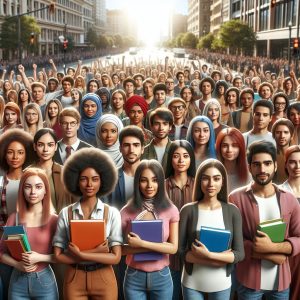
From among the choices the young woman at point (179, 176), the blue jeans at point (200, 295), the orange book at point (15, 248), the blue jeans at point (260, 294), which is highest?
the young woman at point (179, 176)

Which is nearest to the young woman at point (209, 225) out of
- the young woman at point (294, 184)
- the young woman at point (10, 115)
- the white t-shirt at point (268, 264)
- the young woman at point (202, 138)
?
the white t-shirt at point (268, 264)

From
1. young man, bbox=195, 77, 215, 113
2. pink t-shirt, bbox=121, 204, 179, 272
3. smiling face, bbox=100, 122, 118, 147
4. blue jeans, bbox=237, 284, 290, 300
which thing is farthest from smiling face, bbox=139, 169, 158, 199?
young man, bbox=195, 77, 215, 113

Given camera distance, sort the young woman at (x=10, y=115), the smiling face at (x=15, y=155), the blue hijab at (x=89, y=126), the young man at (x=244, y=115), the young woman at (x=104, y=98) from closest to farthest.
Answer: the smiling face at (x=15, y=155)
the young woman at (x=10, y=115)
the blue hijab at (x=89, y=126)
the young man at (x=244, y=115)
the young woman at (x=104, y=98)

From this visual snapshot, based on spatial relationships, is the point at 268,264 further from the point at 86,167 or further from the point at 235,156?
the point at 86,167

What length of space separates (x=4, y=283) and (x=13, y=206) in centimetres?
70

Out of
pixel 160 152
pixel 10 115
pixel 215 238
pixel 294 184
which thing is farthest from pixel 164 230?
pixel 10 115

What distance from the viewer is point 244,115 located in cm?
870

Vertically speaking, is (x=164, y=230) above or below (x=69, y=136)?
below

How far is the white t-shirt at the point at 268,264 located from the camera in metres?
4.07

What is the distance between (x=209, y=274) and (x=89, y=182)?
1.18 meters

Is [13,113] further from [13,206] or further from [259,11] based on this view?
[259,11]

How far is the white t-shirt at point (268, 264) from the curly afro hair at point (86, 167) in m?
1.23

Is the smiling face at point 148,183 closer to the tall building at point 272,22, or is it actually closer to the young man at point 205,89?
the young man at point 205,89

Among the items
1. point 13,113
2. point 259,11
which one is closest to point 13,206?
point 13,113
